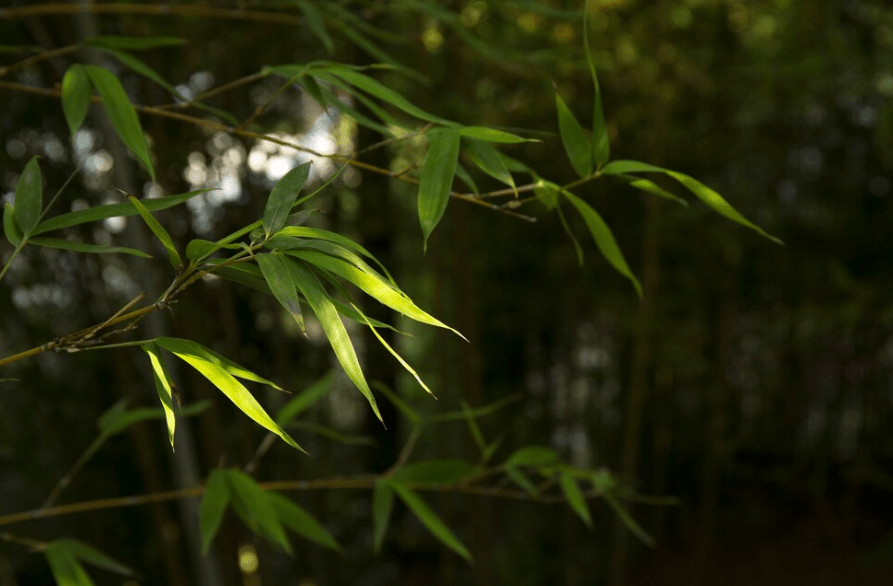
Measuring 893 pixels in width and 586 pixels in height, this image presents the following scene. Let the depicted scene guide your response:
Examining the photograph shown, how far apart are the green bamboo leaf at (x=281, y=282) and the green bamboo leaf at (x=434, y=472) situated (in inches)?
20.1

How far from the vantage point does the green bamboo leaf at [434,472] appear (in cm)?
98

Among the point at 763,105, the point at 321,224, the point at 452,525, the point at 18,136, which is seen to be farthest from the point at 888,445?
the point at 18,136

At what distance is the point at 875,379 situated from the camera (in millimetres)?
3676

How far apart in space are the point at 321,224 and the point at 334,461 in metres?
1.00

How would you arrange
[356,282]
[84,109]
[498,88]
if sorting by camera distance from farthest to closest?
[498,88]
[84,109]
[356,282]

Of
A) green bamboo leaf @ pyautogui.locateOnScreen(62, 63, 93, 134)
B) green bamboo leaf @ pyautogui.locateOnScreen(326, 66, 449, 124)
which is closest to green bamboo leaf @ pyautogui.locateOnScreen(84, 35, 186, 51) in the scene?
green bamboo leaf @ pyautogui.locateOnScreen(62, 63, 93, 134)

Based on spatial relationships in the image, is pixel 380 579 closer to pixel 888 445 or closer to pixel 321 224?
pixel 321 224

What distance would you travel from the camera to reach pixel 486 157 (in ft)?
2.34

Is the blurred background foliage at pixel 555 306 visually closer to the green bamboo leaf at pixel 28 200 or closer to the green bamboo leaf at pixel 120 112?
the green bamboo leaf at pixel 120 112

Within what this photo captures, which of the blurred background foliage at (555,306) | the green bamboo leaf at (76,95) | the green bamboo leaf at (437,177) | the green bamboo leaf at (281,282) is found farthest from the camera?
the blurred background foliage at (555,306)

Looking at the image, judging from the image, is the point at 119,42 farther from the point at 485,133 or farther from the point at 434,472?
the point at 434,472

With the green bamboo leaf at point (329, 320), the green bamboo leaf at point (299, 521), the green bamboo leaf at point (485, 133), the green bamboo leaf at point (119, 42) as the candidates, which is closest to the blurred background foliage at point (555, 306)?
the green bamboo leaf at point (119, 42)

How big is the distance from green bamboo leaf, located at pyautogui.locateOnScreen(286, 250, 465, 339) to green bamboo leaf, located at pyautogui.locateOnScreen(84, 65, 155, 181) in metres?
0.26

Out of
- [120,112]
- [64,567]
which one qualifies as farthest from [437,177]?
[64,567]
